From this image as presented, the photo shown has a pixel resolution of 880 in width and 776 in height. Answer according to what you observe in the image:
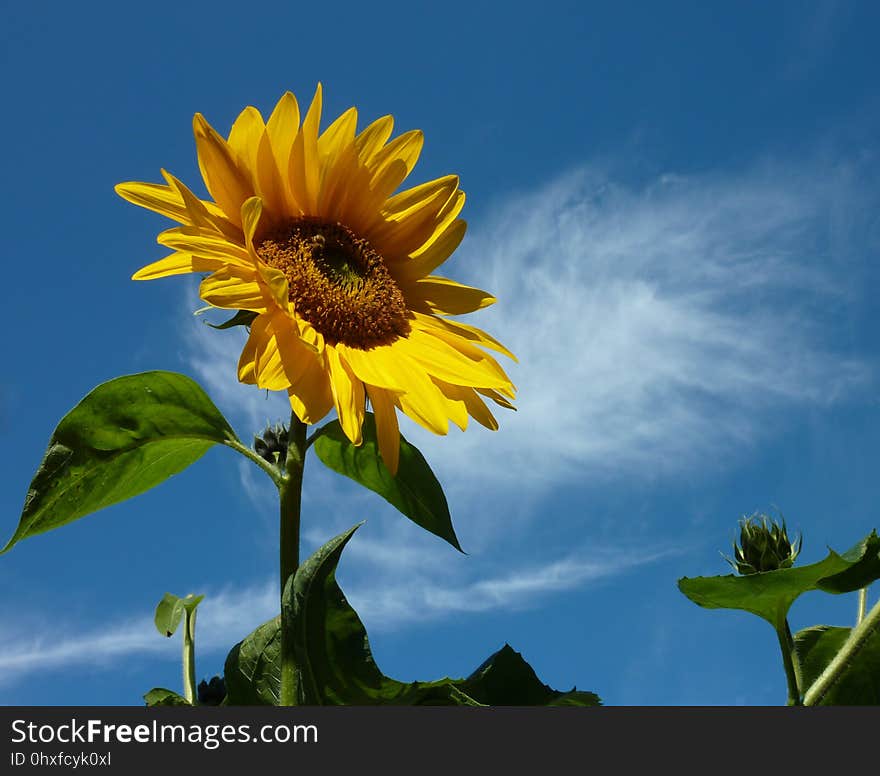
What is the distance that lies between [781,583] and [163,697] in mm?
1114

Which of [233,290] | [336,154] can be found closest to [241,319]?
[233,290]

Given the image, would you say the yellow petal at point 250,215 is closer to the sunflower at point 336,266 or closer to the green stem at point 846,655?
the sunflower at point 336,266

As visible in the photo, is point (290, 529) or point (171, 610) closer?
point (290, 529)

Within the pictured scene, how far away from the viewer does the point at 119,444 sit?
1.70m

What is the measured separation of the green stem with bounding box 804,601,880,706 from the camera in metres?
1.78

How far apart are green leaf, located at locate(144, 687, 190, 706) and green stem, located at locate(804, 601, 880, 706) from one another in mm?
1085

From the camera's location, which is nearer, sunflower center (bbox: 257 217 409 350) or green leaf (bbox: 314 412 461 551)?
→ green leaf (bbox: 314 412 461 551)

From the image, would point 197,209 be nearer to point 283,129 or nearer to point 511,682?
point 283,129

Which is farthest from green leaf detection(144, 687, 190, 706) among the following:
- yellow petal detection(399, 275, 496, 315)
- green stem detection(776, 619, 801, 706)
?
green stem detection(776, 619, 801, 706)

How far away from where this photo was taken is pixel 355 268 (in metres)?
2.07

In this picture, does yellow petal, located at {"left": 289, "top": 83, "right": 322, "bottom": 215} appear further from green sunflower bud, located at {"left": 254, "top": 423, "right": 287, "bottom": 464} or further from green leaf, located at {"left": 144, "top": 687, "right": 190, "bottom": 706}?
green leaf, located at {"left": 144, "top": 687, "right": 190, "bottom": 706}

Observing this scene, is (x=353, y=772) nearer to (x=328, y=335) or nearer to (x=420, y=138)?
(x=328, y=335)

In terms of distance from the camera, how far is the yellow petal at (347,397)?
5.37 ft

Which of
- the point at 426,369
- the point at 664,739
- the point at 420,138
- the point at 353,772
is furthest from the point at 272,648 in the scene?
the point at 420,138
